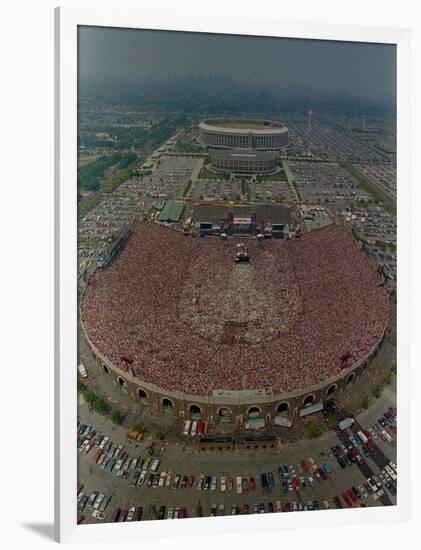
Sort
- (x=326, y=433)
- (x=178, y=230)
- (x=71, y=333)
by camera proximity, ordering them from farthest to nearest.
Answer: (x=178, y=230), (x=326, y=433), (x=71, y=333)

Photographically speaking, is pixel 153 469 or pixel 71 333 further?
pixel 153 469

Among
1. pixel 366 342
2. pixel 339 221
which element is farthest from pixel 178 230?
pixel 366 342

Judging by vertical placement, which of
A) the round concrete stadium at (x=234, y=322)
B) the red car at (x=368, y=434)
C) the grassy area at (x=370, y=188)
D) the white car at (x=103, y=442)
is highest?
the grassy area at (x=370, y=188)

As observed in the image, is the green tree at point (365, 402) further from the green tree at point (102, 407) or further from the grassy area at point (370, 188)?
the green tree at point (102, 407)

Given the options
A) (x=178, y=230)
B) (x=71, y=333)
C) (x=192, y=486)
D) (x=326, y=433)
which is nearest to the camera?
(x=71, y=333)

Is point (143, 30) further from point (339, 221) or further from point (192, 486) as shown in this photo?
point (192, 486)

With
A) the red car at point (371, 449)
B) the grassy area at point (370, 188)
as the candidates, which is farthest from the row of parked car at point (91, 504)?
the grassy area at point (370, 188)

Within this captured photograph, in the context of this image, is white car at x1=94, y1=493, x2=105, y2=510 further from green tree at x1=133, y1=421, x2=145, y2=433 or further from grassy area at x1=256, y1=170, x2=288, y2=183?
grassy area at x1=256, y1=170, x2=288, y2=183

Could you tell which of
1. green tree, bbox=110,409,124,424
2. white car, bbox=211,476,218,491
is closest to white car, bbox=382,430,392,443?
white car, bbox=211,476,218,491
